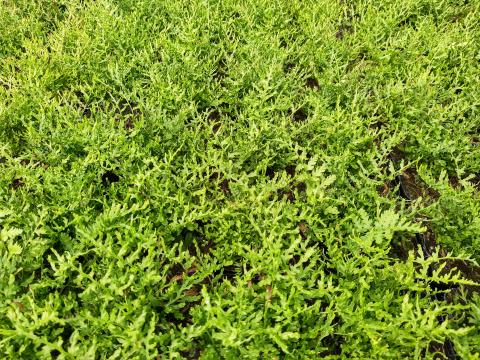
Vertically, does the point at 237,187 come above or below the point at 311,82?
below

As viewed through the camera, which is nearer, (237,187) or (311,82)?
(237,187)

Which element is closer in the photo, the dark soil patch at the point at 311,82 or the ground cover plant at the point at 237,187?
the ground cover plant at the point at 237,187

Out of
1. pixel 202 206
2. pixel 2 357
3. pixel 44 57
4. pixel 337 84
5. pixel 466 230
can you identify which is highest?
pixel 44 57

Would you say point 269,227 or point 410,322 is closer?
point 410,322

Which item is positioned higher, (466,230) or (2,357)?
(2,357)

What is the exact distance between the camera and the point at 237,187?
10.9 feet

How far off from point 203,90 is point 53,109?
1.54m

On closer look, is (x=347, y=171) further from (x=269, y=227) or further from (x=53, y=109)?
(x=53, y=109)

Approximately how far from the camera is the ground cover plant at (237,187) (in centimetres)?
251

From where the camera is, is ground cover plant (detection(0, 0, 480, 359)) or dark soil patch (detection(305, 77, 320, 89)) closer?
ground cover plant (detection(0, 0, 480, 359))

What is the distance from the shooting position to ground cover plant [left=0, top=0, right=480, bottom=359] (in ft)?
8.23

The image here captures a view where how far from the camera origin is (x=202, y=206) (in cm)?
306

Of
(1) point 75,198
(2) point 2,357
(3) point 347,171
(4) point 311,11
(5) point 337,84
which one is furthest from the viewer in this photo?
(4) point 311,11

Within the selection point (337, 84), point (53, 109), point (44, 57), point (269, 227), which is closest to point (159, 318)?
point (269, 227)
